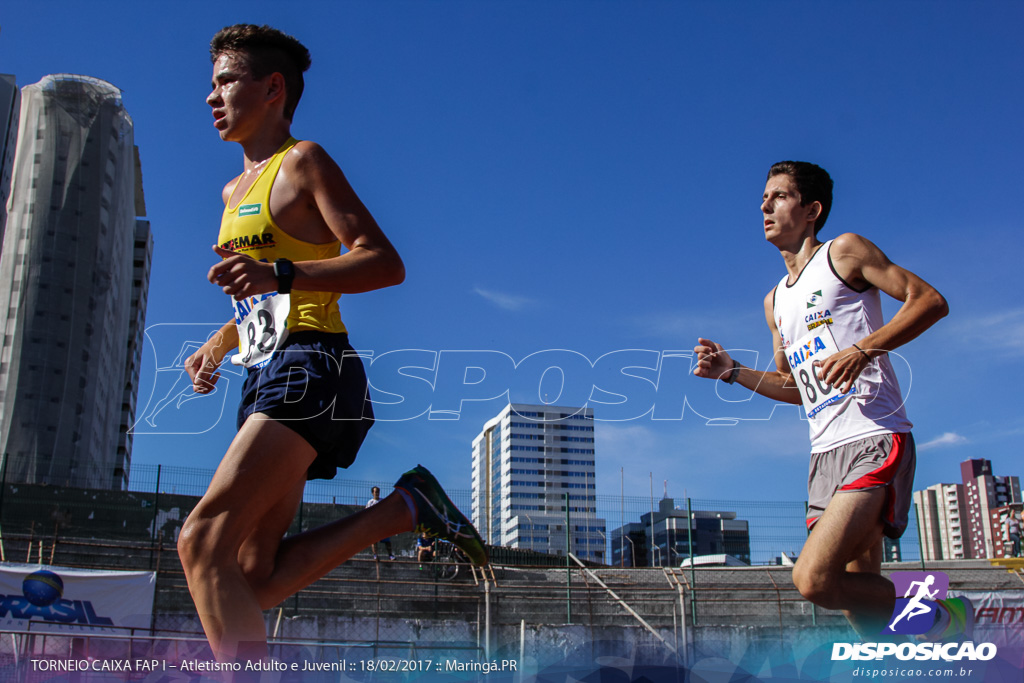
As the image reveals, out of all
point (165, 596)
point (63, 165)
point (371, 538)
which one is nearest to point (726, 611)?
point (165, 596)

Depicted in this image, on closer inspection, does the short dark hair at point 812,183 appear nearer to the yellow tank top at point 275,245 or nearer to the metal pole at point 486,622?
the yellow tank top at point 275,245

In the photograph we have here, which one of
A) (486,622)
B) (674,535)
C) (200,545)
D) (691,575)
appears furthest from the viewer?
(674,535)

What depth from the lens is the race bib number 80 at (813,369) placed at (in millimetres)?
3861

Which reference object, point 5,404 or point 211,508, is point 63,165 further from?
point 211,508

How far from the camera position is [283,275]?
275 cm

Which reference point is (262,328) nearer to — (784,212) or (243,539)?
(243,539)

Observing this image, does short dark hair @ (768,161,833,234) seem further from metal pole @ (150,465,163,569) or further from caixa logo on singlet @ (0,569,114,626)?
metal pole @ (150,465,163,569)

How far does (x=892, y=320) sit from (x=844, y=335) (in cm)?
29

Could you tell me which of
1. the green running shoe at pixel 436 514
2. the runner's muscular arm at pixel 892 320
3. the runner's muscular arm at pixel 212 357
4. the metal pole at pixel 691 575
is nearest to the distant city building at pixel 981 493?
the metal pole at pixel 691 575

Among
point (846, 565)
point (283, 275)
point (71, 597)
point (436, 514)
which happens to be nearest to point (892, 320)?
point (846, 565)

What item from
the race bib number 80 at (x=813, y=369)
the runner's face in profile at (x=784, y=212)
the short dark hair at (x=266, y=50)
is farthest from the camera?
the runner's face in profile at (x=784, y=212)

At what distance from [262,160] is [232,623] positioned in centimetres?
173

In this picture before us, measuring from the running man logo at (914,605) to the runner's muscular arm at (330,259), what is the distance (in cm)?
246

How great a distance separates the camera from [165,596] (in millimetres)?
13883
